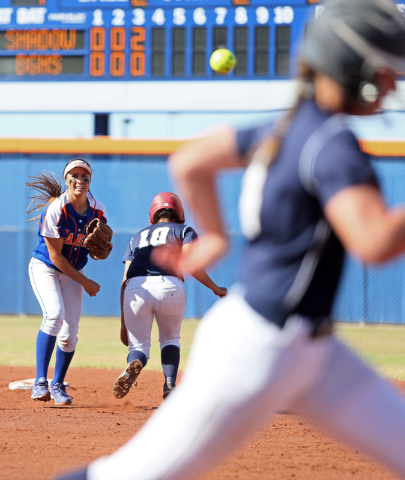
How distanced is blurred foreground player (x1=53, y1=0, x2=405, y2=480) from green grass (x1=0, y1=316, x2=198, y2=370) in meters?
6.46

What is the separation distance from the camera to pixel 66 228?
549 cm

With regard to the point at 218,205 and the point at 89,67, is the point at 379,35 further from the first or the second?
the point at 89,67

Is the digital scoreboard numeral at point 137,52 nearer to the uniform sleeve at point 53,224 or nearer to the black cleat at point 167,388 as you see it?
the uniform sleeve at point 53,224

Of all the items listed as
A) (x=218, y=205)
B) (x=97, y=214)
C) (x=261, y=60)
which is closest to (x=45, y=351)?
(x=97, y=214)

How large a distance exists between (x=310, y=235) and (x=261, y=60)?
16.0 meters

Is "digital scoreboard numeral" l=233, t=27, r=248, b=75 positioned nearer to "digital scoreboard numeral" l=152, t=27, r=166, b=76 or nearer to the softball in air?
the softball in air

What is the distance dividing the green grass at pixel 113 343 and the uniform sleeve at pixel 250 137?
5976 millimetres

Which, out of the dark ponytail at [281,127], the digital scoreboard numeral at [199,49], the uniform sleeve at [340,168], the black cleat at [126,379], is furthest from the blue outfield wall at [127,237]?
the uniform sleeve at [340,168]

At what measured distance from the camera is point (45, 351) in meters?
5.54

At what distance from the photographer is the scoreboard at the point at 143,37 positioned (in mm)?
16875

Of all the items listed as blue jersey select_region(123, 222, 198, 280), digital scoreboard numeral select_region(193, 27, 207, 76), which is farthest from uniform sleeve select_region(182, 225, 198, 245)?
digital scoreboard numeral select_region(193, 27, 207, 76)

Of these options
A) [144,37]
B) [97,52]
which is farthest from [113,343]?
[97,52]

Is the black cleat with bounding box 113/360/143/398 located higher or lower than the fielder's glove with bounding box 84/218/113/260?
lower

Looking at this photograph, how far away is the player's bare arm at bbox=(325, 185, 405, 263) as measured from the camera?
5.12 ft
